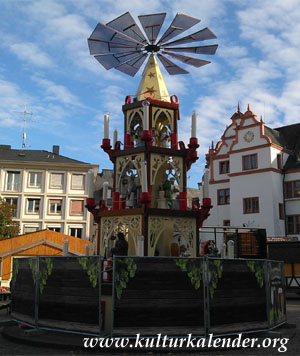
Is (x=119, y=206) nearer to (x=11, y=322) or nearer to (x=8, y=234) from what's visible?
(x=11, y=322)

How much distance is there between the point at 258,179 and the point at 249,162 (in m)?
1.98

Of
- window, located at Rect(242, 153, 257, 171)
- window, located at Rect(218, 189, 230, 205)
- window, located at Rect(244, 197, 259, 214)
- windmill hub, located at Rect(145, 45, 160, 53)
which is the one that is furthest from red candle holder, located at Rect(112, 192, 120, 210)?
window, located at Rect(218, 189, 230, 205)

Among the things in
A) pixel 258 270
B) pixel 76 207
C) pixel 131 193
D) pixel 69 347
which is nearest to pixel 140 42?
pixel 131 193

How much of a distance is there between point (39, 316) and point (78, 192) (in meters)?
42.1

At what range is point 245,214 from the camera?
3788cm

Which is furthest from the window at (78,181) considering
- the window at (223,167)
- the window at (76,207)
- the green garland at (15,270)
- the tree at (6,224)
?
the green garland at (15,270)

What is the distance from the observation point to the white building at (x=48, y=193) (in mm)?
50281

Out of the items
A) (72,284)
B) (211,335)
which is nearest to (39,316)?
(72,284)

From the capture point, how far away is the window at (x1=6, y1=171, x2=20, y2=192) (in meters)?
51.0

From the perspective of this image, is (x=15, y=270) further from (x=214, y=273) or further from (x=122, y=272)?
(x=214, y=273)

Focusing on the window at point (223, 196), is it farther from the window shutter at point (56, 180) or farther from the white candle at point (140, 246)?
the white candle at point (140, 246)

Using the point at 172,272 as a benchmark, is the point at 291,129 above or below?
above

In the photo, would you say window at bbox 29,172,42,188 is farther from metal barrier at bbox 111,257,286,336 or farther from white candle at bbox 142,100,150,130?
metal barrier at bbox 111,257,286,336

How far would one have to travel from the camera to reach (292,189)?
3728 centimetres
